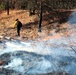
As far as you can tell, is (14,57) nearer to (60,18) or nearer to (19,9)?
(60,18)

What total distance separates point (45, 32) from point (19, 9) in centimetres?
729

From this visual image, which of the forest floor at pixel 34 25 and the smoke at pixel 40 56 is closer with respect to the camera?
the smoke at pixel 40 56

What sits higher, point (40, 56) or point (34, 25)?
point (40, 56)

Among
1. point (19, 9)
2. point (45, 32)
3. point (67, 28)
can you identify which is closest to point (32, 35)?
point (45, 32)

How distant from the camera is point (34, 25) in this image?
32062 millimetres

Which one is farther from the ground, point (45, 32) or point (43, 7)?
point (43, 7)

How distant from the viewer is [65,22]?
31.5 meters

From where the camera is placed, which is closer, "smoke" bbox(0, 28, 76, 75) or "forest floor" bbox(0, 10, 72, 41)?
"smoke" bbox(0, 28, 76, 75)

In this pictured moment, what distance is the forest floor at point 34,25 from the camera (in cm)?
2961

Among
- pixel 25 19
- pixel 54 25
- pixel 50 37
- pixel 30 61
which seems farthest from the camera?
pixel 25 19

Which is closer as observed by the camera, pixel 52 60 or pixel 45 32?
pixel 52 60

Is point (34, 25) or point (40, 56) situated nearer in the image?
point (40, 56)

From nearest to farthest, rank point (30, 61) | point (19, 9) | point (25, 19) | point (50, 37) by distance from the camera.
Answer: point (30, 61)
point (50, 37)
point (25, 19)
point (19, 9)

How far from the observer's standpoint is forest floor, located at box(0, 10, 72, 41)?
97.1ft
